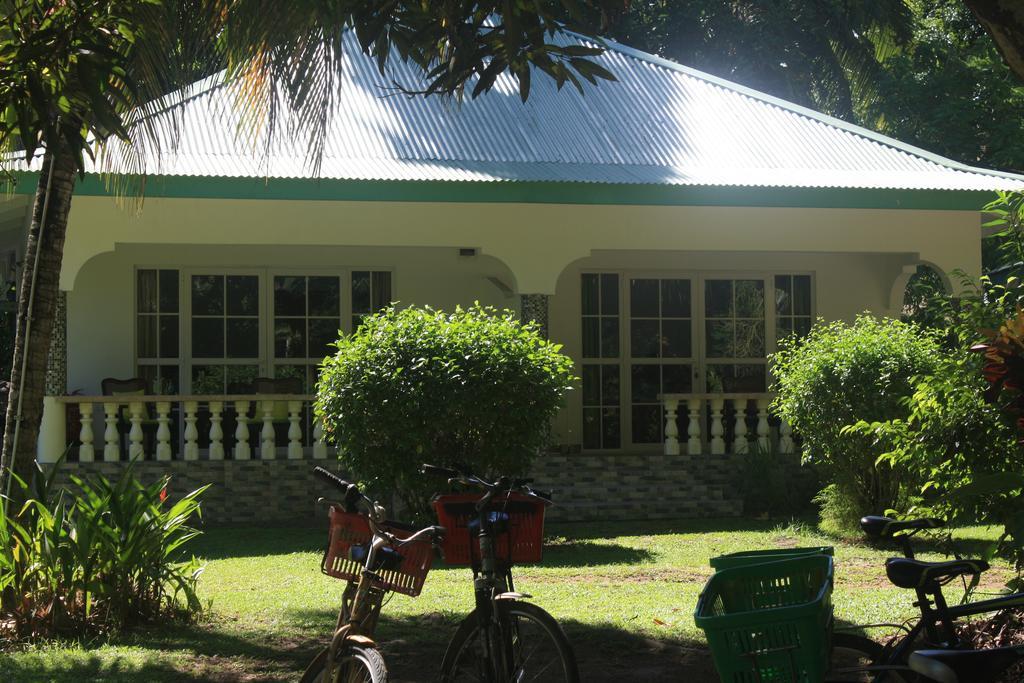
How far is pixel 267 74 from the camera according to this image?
25.1 ft

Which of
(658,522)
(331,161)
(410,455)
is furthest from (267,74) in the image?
(658,522)

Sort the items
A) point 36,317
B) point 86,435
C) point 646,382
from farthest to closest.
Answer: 1. point 646,382
2. point 86,435
3. point 36,317

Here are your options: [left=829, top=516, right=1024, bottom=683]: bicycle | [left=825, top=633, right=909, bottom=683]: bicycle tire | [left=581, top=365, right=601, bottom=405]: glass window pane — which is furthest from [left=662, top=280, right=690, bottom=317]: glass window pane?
[left=825, top=633, right=909, bottom=683]: bicycle tire

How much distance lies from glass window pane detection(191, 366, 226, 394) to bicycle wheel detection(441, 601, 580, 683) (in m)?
9.67

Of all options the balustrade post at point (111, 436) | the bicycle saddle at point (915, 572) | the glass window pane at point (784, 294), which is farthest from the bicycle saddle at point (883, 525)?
the glass window pane at point (784, 294)

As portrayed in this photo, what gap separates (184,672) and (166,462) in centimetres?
608

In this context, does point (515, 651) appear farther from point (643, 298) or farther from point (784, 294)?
point (784, 294)

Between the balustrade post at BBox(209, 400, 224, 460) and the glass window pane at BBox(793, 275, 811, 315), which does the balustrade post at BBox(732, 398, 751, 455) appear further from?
the balustrade post at BBox(209, 400, 224, 460)

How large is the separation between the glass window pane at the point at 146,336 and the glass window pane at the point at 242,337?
82 cm

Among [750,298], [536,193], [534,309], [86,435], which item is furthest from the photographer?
[750,298]

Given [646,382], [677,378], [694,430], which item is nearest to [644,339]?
[646,382]

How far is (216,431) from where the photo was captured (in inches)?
468

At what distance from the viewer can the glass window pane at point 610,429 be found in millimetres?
14891

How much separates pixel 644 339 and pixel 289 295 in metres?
4.33
